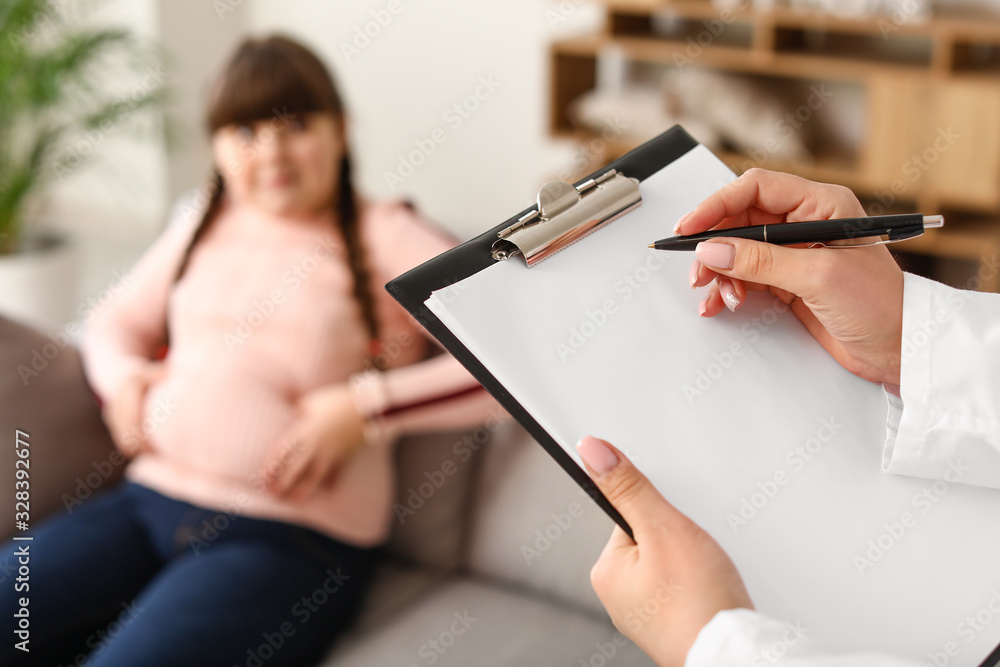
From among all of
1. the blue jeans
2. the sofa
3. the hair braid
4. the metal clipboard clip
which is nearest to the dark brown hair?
the hair braid

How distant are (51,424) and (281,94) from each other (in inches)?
23.5

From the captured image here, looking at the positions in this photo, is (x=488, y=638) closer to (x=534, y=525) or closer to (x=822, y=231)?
(x=534, y=525)

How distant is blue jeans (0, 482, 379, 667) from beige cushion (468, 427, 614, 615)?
18 cm

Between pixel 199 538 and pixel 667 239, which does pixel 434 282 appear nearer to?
pixel 667 239

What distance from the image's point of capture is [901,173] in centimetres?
203

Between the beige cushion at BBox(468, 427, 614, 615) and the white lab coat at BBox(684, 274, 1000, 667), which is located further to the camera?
the beige cushion at BBox(468, 427, 614, 615)

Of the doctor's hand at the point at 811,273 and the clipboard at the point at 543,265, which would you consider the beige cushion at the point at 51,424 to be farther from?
the doctor's hand at the point at 811,273

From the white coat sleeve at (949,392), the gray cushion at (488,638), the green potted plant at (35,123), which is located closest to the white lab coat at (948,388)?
the white coat sleeve at (949,392)

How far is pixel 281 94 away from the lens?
1.34 meters

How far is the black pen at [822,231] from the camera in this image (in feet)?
1.91

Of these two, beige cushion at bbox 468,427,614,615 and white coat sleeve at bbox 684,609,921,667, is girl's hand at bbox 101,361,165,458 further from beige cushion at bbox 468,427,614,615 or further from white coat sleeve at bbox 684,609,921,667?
white coat sleeve at bbox 684,609,921,667

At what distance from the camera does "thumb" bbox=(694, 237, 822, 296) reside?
619 mm

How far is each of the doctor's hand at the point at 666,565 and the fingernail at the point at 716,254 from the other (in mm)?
153

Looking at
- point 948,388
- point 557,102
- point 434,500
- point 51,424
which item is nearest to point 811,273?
point 948,388
